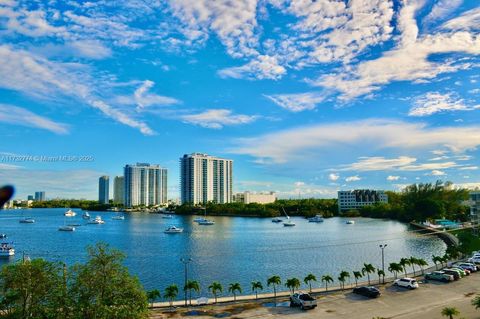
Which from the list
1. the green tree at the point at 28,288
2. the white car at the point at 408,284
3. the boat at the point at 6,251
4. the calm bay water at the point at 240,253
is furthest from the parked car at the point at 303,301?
the boat at the point at 6,251

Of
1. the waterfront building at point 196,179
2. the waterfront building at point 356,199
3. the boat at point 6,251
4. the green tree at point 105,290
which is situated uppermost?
the waterfront building at point 196,179

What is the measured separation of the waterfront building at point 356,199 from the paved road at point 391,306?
12926 cm

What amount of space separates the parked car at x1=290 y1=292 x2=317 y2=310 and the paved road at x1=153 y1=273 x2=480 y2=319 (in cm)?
38

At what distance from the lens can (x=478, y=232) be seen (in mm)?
60469

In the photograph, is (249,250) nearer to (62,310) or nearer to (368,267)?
(368,267)

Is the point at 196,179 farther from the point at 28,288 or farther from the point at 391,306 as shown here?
the point at 28,288

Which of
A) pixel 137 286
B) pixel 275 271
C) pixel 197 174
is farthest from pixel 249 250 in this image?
pixel 197 174

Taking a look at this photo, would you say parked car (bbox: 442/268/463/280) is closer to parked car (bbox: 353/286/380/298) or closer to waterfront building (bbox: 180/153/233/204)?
parked car (bbox: 353/286/380/298)

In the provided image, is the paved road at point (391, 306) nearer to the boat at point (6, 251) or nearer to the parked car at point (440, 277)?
the parked car at point (440, 277)

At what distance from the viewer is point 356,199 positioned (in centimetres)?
15600

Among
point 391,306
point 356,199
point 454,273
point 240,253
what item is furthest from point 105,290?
point 356,199

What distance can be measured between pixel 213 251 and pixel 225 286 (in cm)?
2354

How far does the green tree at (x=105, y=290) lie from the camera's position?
14.4 meters

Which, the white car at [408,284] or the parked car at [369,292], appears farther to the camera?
the white car at [408,284]
